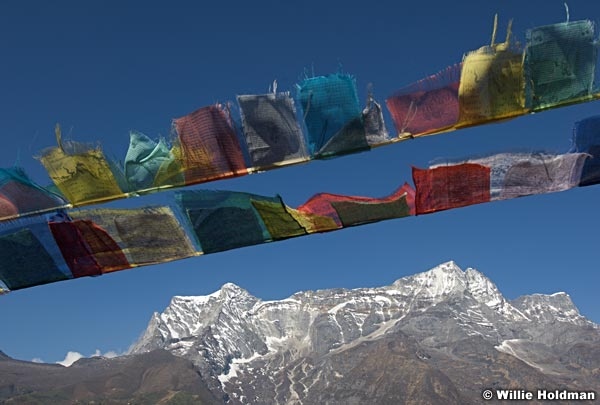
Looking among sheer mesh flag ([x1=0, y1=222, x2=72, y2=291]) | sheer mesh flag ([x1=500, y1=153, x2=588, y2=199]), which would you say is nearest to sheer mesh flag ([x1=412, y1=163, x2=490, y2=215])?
sheer mesh flag ([x1=500, y1=153, x2=588, y2=199])

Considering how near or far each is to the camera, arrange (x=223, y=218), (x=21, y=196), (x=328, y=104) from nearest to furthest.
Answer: (x=328, y=104) → (x=21, y=196) → (x=223, y=218)

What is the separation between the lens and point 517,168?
6.91 meters

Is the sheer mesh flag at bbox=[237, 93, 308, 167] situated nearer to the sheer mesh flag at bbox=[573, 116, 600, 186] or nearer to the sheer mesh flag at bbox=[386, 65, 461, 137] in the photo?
the sheer mesh flag at bbox=[386, 65, 461, 137]

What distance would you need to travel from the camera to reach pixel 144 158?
6555mm

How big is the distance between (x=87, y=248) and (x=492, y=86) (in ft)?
14.8

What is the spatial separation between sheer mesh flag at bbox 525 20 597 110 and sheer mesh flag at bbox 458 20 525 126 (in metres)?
0.11

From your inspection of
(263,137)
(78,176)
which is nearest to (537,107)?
(263,137)

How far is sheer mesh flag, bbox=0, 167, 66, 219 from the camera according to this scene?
6746 millimetres

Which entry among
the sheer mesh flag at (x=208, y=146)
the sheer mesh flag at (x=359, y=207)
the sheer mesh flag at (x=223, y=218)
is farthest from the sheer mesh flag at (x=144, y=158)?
the sheer mesh flag at (x=359, y=207)

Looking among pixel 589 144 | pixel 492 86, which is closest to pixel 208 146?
pixel 492 86

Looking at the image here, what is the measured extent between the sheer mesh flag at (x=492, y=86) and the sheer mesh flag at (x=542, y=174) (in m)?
0.92

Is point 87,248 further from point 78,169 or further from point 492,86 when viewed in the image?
point 492,86

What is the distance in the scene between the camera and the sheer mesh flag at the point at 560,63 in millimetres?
6020

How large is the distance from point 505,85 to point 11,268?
18.3ft
